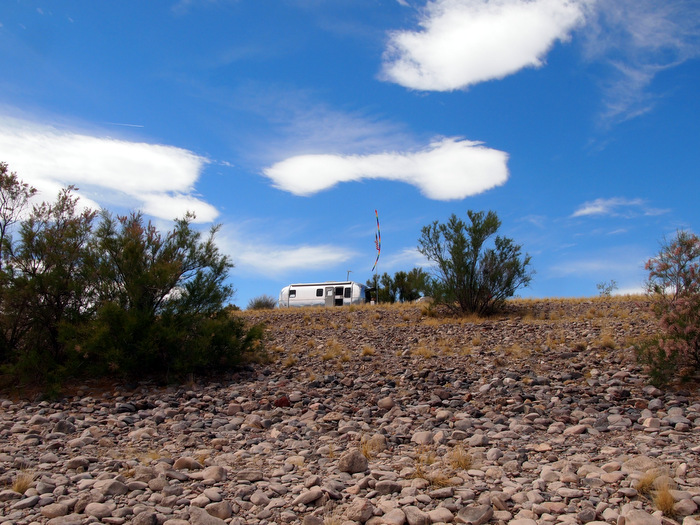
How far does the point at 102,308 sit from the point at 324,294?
22.4m

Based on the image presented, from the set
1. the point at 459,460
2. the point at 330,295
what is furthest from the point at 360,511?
the point at 330,295

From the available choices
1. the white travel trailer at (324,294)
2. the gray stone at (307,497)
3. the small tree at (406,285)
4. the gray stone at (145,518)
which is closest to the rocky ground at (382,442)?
the gray stone at (307,497)

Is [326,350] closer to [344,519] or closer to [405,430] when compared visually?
[405,430]

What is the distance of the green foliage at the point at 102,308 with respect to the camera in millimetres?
11773

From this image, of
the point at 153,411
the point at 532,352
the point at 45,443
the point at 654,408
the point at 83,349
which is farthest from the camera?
the point at 532,352

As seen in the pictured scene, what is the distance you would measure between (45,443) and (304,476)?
4.17 metres

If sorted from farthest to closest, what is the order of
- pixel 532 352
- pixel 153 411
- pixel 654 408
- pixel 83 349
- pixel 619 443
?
pixel 532 352 → pixel 83 349 → pixel 153 411 → pixel 654 408 → pixel 619 443

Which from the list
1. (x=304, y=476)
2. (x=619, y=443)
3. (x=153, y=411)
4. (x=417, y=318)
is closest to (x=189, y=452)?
(x=304, y=476)

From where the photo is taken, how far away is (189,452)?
713 cm

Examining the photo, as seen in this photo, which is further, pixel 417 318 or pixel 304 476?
pixel 417 318

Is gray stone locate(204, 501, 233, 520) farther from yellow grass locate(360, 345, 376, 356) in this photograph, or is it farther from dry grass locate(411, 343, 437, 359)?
yellow grass locate(360, 345, 376, 356)

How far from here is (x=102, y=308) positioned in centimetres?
1197

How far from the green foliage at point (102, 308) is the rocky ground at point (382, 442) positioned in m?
0.82

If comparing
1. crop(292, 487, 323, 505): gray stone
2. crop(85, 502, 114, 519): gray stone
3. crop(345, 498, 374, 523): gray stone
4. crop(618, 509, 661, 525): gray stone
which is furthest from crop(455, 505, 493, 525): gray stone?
crop(85, 502, 114, 519): gray stone
